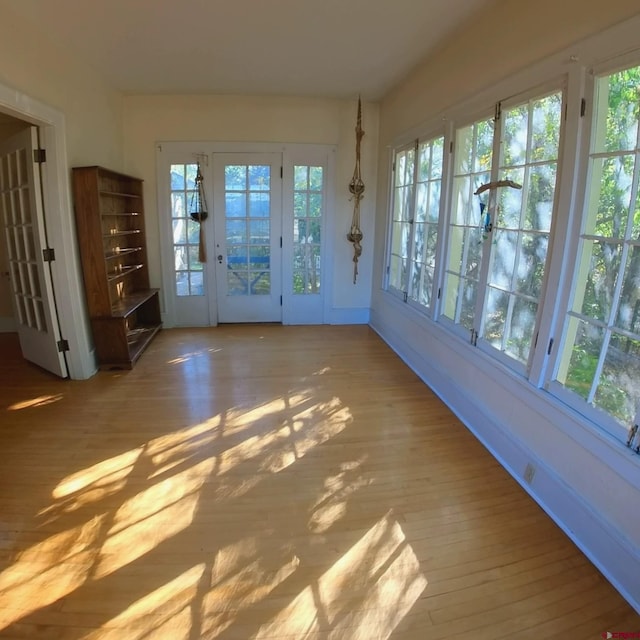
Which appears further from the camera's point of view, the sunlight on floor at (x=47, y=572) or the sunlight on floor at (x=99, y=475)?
the sunlight on floor at (x=99, y=475)

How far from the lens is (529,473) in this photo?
7.60 ft

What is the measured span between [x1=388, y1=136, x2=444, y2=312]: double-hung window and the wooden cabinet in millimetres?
2759

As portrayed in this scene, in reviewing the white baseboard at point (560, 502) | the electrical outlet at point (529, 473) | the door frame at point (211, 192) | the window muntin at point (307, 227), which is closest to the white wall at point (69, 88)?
the door frame at point (211, 192)

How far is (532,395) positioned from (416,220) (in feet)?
7.28

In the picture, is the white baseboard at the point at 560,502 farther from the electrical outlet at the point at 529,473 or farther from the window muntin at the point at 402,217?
the window muntin at the point at 402,217

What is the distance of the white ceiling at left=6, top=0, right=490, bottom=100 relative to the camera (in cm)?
270

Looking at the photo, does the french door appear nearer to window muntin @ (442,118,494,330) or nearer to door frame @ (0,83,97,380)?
door frame @ (0,83,97,380)

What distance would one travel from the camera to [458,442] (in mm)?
2820

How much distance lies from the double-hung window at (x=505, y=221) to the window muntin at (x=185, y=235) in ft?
10.5

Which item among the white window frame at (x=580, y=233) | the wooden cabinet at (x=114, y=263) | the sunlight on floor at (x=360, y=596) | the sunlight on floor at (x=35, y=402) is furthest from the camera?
the wooden cabinet at (x=114, y=263)

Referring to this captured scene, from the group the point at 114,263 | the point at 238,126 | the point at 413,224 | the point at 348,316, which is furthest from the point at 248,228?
the point at 413,224

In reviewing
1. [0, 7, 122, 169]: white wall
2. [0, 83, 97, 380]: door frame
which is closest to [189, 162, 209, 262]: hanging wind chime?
[0, 7, 122, 169]: white wall

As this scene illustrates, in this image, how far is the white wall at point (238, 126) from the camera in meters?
4.83

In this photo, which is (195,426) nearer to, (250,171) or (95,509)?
(95,509)
